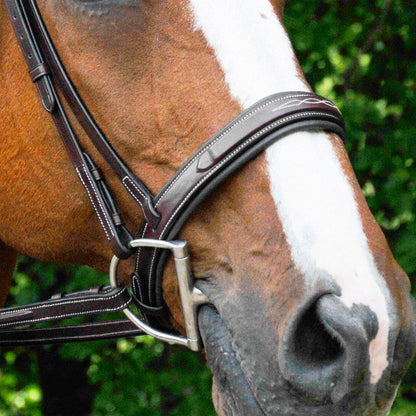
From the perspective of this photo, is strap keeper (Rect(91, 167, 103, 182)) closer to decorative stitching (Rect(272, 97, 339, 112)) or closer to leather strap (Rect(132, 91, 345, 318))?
leather strap (Rect(132, 91, 345, 318))

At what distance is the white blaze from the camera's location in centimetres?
136

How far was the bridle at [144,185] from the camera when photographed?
4.88 ft

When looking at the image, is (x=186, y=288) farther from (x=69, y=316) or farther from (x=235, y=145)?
(x=69, y=316)

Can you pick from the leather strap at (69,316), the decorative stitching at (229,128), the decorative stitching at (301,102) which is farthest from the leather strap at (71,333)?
the decorative stitching at (301,102)

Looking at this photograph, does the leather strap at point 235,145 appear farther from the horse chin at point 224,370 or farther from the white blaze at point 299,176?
the horse chin at point 224,370

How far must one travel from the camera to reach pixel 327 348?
1384 mm

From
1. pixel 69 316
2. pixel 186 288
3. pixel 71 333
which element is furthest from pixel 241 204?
pixel 71 333

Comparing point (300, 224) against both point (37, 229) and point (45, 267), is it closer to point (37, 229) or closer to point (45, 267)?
point (37, 229)

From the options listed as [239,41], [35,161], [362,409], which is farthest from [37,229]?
[362,409]

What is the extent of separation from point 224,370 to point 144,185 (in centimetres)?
51

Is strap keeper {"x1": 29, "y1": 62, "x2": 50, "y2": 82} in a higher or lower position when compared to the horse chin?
higher

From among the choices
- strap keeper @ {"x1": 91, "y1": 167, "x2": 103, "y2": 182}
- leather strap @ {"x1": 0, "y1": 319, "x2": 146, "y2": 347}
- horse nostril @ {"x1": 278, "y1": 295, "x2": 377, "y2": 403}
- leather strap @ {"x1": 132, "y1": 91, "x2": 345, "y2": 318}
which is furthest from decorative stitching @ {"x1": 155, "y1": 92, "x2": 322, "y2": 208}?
leather strap @ {"x1": 0, "y1": 319, "x2": 146, "y2": 347}

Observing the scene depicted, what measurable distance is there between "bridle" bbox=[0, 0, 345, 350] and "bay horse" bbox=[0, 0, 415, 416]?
0.03 meters

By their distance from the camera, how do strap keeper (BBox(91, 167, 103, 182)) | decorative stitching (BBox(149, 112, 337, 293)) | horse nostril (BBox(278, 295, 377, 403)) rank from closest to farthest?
horse nostril (BBox(278, 295, 377, 403)) → decorative stitching (BBox(149, 112, 337, 293)) → strap keeper (BBox(91, 167, 103, 182))
